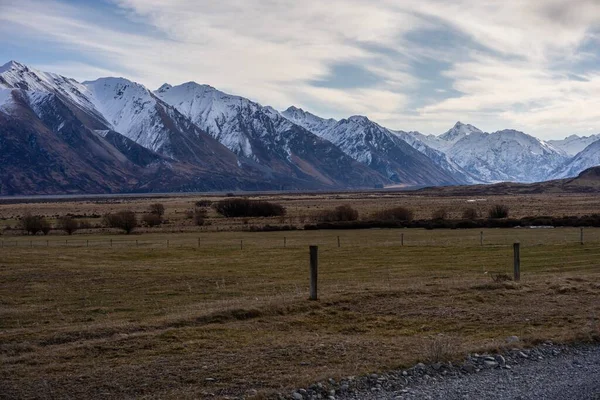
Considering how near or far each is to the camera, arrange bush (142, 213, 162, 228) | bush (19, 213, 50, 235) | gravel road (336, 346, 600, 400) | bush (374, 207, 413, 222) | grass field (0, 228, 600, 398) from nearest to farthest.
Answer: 1. gravel road (336, 346, 600, 400)
2. grass field (0, 228, 600, 398)
3. bush (19, 213, 50, 235)
4. bush (374, 207, 413, 222)
5. bush (142, 213, 162, 228)

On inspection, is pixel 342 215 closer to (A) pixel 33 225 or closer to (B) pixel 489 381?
(A) pixel 33 225

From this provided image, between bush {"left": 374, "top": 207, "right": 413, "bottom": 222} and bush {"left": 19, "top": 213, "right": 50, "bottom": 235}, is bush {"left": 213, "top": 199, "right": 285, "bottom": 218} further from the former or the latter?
bush {"left": 19, "top": 213, "right": 50, "bottom": 235}

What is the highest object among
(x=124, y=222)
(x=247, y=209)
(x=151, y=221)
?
(x=247, y=209)

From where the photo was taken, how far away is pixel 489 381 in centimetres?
1141

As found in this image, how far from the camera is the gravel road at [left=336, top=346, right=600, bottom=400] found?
10.7 metres

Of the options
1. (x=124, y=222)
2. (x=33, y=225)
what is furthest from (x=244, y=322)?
(x=33, y=225)

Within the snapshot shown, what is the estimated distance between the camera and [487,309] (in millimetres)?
18219

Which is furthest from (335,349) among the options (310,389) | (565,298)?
(565,298)

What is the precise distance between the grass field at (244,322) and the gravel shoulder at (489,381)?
22.6 inches

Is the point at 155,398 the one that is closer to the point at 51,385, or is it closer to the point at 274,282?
the point at 51,385

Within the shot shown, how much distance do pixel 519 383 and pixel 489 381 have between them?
20.0 inches

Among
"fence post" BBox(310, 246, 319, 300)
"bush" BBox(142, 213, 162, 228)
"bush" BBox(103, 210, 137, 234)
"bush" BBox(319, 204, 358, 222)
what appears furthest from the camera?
"bush" BBox(142, 213, 162, 228)

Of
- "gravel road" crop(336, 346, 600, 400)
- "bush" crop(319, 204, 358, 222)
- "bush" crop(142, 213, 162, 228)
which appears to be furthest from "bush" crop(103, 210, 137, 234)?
"gravel road" crop(336, 346, 600, 400)

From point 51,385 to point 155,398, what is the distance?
7.20 ft
